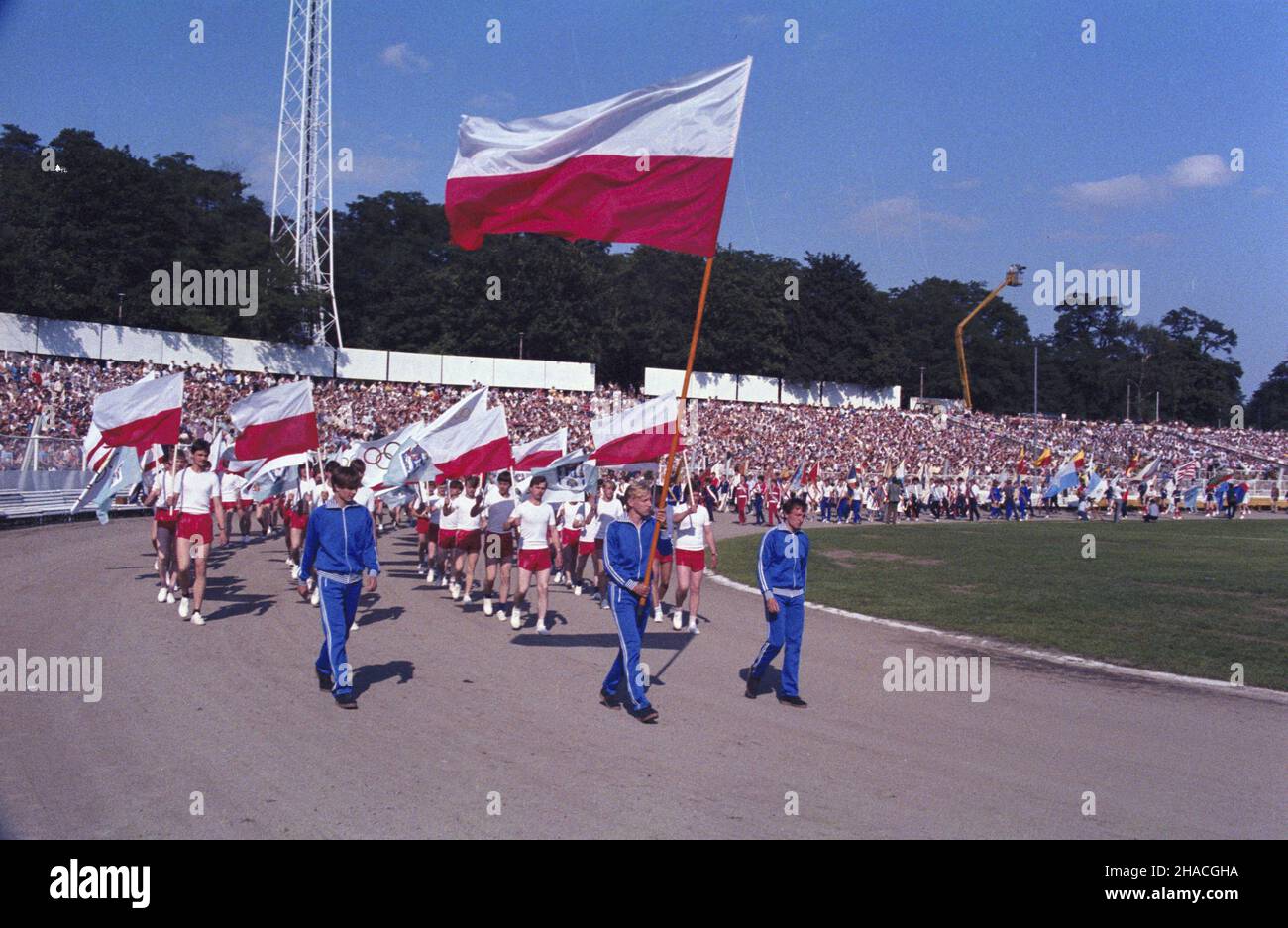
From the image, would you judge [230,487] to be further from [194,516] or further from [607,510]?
[607,510]

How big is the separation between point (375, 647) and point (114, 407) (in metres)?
6.31

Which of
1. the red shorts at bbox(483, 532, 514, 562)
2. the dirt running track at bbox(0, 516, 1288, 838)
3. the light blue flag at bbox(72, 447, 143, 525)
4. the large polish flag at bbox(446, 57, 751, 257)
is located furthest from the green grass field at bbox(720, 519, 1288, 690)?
the light blue flag at bbox(72, 447, 143, 525)

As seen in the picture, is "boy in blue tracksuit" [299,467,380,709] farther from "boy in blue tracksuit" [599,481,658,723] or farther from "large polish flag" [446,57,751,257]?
"large polish flag" [446,57,751,257]

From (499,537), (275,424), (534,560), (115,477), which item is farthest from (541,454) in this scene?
(115,477)

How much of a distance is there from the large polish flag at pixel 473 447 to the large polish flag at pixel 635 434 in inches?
55.4

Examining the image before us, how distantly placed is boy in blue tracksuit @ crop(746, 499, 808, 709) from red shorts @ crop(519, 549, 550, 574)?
13.4ft

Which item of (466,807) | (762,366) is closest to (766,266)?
(762,366)

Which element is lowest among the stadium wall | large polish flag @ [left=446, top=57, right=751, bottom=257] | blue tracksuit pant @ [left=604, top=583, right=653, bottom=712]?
blue tracksuit pant @ [left=604, top=583, right=653, bottom=712]

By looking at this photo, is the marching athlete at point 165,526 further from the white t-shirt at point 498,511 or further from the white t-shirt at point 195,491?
the white t-shirt at point 498,511

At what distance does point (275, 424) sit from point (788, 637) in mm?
9271

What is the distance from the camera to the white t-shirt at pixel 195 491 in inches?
502

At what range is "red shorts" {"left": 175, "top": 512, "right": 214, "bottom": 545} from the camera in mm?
12781

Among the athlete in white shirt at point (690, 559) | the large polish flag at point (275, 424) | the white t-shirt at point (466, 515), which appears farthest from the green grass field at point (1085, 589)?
the large polish flag at point (275, 424)

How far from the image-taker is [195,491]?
504 inches
